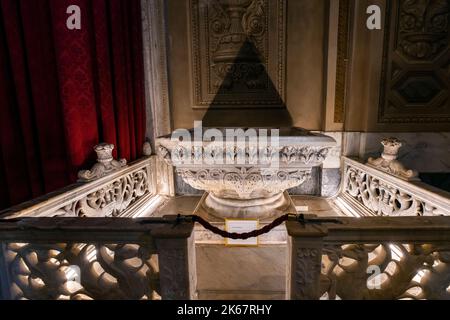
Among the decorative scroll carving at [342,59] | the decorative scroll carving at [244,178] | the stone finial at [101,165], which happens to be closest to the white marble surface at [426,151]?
the decorative scroll carving at [342,59]

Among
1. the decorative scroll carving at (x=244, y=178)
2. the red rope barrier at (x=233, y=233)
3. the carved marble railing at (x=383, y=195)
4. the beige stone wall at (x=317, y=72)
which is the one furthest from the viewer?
the beige stone wall at (x=317, y=72)

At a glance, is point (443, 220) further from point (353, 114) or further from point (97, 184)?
point (97, 184)

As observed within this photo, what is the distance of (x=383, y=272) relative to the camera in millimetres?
1157

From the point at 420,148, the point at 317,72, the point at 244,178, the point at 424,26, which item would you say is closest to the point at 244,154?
the point at 244,178

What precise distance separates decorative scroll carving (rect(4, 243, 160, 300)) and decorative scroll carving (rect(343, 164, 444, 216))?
1790mm

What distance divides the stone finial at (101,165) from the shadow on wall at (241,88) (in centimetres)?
119

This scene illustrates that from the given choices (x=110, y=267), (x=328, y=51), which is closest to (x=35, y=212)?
(x=110, y=267)

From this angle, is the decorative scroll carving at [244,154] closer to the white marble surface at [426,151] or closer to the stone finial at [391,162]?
the stone finial at [391,162]

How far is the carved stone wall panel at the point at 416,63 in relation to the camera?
2.55 metres

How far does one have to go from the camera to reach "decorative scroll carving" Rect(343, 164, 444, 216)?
6.01 ft

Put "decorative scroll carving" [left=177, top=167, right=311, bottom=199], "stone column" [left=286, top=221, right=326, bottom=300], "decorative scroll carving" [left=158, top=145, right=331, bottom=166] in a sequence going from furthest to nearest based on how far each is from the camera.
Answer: "decorative scroll carving" [left=177, top=167, right=311, bottom=199] < "decorative scroll carving" [left=158, top=145, right=331, bottom=166] < "stone column" [left=286, top=221, right=326, bottom=300]

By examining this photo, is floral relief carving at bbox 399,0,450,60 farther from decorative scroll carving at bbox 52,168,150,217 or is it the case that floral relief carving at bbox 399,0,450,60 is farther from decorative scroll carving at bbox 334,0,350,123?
decorative scroll carving at bbox 52,168,150,217

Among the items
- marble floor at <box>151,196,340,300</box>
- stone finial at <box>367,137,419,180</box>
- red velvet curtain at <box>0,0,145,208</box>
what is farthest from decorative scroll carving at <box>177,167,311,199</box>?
red velvet curtain at <box>0,0,145,208</box>

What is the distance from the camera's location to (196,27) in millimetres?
2852
